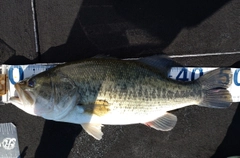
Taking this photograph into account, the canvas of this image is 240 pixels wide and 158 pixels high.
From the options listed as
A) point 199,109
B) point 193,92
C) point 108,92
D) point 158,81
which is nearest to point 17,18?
point 108,92

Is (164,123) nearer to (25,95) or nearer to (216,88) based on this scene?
(216,88)

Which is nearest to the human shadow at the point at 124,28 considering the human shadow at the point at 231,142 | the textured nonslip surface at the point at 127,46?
the textured nonslip surface at the point at 127,46

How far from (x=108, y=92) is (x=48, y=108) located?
1.43 ft

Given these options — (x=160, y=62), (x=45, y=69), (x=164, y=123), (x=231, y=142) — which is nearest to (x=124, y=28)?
(x=160, y=62)

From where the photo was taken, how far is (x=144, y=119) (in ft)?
7.04

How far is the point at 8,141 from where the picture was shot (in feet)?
8.00

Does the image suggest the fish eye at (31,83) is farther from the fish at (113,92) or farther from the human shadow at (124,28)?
the human shadow at (124,28)

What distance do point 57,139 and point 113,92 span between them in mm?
827

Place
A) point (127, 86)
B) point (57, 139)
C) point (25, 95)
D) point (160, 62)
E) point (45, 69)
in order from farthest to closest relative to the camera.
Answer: point (57, 139) → point (45, 69) → point (160, 62) → point (127, 86) → point (25, 95)

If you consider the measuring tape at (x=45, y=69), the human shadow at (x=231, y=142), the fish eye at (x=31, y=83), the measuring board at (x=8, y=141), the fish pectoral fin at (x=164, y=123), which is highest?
the fish eye at (x=31, y=83)

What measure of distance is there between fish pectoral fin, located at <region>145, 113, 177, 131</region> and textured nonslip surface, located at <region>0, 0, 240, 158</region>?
0.30m

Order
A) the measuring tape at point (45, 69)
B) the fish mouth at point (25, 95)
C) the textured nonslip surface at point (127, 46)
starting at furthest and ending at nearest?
the textured nonslip surface at point (127, 46)
the measuring tape at point (45, 69)
the fish mouth at point (25, 95)

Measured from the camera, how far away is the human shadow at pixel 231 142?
2473mm

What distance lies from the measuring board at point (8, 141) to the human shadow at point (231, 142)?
70.9 inches
